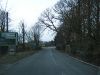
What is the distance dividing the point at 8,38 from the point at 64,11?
25.2 meters

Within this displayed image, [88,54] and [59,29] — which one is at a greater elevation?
[59,29]

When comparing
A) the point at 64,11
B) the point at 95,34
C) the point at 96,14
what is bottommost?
the point at 95,34

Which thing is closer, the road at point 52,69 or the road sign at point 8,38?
the road at point 52,69

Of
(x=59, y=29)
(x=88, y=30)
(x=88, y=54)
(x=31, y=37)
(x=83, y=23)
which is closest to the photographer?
(x=88, y=54)

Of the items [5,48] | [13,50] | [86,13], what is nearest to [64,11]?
[5,48]

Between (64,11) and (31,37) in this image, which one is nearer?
(64,11)

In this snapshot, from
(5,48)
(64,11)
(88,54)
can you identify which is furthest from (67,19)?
(88,54)

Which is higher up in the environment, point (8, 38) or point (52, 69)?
point (8, 38)

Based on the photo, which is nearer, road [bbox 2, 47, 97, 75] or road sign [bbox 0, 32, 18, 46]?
road [bbox 2, 47, 97, 75]

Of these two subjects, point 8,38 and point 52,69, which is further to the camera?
point 8,38

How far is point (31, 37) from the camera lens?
150 metres

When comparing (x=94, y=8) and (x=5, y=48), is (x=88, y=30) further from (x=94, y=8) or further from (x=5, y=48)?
(x=5, y=48)

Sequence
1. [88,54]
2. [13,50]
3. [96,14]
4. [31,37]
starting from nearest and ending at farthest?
Result: [88,54] < [96,14] < [13,50] < [31,37]

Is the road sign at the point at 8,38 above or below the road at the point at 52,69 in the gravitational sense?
above
